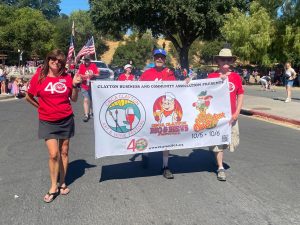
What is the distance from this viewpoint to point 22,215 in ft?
15.8

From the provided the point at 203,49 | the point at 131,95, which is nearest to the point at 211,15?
the point at 131,95

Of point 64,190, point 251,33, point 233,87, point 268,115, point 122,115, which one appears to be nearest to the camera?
point 64,190

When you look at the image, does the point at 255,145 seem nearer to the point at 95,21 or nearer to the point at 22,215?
the point at 22,215

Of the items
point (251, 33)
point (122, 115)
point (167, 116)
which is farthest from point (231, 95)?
point (251, 33)

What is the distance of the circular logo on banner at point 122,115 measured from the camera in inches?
232

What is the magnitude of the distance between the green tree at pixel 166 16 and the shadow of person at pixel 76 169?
2823cm

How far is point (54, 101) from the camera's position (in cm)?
525

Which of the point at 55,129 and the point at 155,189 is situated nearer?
the point at 55,129

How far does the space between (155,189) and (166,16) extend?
30690mm

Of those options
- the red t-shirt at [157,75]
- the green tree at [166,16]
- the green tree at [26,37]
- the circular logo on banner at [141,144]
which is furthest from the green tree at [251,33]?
the circular logo on banner at [141,144]

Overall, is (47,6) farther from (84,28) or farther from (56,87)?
(56,87)

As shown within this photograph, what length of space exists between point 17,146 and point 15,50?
53.6m

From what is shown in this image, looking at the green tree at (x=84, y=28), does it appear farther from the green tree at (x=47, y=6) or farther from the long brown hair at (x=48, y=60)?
the long brown hair at (x=48, y=60)

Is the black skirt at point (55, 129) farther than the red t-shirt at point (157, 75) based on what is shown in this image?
No
